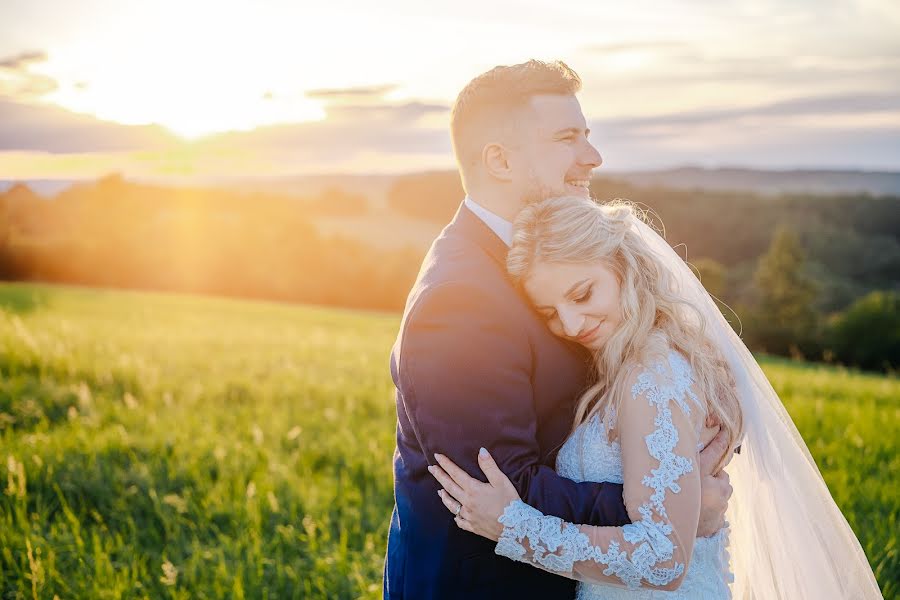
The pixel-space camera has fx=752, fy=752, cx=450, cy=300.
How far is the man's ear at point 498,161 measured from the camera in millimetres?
3307

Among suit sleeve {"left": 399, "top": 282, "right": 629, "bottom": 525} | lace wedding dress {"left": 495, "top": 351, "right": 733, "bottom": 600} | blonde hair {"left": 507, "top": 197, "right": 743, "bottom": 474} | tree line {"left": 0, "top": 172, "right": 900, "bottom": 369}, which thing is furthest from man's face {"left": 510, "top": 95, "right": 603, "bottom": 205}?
tree line {"left": 0, "top": 172, "right": 900, "bottom": 369}

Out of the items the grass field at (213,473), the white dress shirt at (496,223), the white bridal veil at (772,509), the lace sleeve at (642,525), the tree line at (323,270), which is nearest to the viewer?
the lace sleeve at (642,525)

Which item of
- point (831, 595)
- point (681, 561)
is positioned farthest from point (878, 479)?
point (681, 561)

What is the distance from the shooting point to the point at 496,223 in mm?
3242

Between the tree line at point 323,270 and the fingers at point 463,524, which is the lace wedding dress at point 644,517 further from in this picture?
the tree line at point 323,270

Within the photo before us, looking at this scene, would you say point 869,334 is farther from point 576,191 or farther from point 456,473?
point 456,473

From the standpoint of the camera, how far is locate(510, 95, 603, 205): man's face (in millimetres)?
3303

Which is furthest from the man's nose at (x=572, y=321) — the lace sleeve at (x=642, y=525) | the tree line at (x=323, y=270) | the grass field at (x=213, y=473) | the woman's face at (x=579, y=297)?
the tree line at (x=323, y=270)

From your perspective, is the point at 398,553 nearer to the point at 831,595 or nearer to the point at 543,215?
the point at 543,215

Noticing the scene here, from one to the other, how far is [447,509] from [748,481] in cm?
161

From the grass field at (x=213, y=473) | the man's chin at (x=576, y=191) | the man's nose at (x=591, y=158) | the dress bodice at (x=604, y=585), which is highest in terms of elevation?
the man's nose at (x=591, y=158)

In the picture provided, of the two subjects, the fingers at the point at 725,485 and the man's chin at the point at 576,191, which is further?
the man's chin at the point at 576,191

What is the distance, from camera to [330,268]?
50188mm

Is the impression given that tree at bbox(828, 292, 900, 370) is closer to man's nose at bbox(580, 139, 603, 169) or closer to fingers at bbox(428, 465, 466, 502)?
man's nose at bbox(580, 139, 603, 169)
